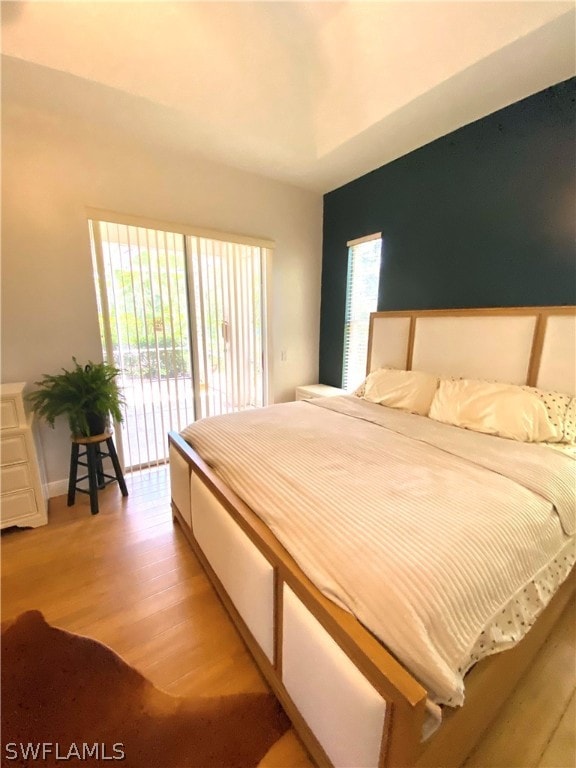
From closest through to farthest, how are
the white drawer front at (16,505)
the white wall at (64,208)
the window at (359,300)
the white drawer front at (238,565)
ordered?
1. the white drawer front at (238,565)
2. the white drawer front at (16,505)
3. the white wall at (64,208)
4. the window at (359,300)

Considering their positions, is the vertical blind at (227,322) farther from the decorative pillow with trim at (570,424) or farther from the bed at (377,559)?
the decorative pillow with trim at (570,424)

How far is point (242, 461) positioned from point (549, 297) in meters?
2.10

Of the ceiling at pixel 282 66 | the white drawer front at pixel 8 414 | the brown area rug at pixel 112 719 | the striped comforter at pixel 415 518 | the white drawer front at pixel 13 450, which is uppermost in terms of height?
the ceiling at pixel 282 66

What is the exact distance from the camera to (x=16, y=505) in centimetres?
205

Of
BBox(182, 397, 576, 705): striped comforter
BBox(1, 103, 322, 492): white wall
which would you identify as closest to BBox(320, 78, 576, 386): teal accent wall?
BBox(182, 397, 576, 705): striped comforter

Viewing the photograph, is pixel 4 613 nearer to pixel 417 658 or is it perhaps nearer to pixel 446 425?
pixel 417 658

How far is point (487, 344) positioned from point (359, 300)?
4.54 ft

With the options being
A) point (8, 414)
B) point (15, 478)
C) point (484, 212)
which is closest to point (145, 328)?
point (8, 414)

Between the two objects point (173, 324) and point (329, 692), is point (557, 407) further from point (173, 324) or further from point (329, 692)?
point (173, 324)

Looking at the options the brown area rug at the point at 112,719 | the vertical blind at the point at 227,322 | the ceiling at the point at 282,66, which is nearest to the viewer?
the brown area rug at the point at 112,719

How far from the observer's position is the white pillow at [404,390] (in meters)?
2.29

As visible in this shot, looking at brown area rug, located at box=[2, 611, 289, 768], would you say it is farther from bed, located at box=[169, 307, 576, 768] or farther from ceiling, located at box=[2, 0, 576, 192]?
ceiling, located at box=[2, 0, 576, 192]

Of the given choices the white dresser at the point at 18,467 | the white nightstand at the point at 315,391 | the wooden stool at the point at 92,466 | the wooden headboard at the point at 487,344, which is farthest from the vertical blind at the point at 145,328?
the wooden headboard at the point at 487,344

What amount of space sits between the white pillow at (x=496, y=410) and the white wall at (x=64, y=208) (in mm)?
2367
